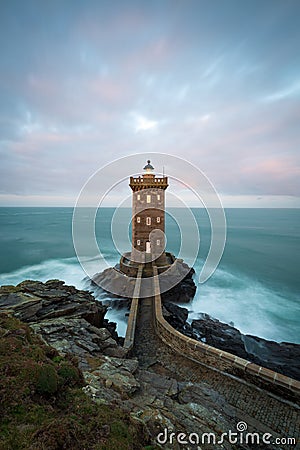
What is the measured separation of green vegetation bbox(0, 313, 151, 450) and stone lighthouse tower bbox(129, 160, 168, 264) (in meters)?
13.5

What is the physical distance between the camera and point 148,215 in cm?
1736

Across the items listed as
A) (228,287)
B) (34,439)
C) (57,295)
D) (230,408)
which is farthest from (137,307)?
(228,287)

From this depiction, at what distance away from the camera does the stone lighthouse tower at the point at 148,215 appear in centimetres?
1672

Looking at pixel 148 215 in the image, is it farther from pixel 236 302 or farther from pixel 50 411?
pixel 50 411

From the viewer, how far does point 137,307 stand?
1020cm

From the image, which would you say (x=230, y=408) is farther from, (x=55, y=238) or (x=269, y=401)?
(x=55, y=238)

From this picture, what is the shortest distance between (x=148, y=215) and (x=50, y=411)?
1499cm

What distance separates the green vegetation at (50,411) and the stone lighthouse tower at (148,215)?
44.3 feet

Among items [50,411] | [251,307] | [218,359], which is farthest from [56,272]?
[50,411]

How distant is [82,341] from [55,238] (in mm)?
39615

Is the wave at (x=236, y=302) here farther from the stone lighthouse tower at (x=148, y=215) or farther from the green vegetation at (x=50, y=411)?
the green vegetation at (x=50, y=411)

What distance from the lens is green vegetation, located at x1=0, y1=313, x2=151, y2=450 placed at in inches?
89.3

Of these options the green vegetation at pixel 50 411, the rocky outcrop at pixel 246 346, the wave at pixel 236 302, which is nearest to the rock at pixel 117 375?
the green vegetation at pixel 50 411

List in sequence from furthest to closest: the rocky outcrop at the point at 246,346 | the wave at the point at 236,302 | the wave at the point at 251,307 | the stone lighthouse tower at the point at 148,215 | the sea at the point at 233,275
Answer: the stone lighthouse tower at the point at 148,215 → the sea at the point at 233,275 → the wave at the point at 251,307 → the wave at the point at 236,302 → the rocky outcrop at the point at 246,346
